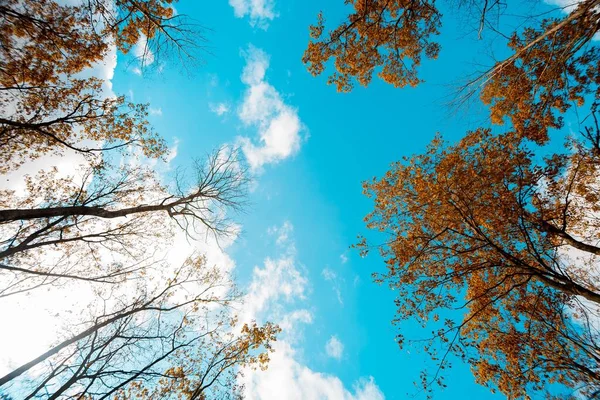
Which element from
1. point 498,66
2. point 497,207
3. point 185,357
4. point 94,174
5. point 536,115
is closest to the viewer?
point 498,66

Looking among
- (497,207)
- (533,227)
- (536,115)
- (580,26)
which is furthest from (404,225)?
(580,26)

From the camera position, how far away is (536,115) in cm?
570

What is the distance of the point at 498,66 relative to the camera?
4.99 m

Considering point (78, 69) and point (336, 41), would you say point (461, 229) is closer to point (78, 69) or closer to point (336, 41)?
point (336, 41)

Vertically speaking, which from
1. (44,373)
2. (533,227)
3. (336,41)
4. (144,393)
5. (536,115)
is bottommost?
(533,227)

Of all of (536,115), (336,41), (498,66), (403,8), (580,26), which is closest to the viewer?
(580,26)

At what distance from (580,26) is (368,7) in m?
4.84

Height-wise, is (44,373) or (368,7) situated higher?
(368,7)

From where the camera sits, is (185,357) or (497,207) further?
(185,357)

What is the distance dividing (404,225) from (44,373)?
12637mm

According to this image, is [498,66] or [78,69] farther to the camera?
[78,69]

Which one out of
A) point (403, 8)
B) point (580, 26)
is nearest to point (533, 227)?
point (580, 26)

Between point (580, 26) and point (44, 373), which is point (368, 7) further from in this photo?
point (44, 373)

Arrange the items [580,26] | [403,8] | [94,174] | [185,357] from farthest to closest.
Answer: [185,357], [94,174], [403,8], [580,26]
